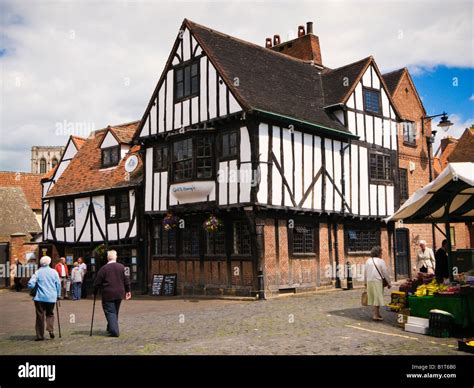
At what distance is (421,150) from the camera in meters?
26.2

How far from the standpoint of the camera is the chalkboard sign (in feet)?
67.8

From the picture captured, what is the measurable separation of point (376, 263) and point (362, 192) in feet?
34.8

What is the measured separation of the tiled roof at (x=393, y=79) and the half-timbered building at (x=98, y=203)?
42.8 feet

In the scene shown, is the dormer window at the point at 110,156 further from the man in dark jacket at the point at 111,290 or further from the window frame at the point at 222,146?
the man in dark jacket at the point at 111,290

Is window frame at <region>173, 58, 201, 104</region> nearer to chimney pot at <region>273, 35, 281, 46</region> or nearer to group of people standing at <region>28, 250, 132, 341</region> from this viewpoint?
chimney pot at <region>273, 35, 281, 46</region>

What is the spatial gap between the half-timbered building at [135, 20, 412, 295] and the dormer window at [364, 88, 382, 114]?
5 cm

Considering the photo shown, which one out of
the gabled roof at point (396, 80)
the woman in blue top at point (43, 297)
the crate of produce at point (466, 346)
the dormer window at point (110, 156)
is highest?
the gabled roof at point (396, 80)

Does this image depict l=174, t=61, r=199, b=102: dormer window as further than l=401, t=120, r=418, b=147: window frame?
No

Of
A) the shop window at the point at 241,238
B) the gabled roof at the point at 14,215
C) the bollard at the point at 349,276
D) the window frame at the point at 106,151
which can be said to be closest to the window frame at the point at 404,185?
the bollard at the point at 349,276

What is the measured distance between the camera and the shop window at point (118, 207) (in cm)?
2403

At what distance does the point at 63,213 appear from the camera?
2762 cm

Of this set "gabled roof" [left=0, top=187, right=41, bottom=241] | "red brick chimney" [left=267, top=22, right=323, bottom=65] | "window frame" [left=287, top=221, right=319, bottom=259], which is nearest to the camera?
"window frame" [left=287, top=221, right=319, bottom=259]

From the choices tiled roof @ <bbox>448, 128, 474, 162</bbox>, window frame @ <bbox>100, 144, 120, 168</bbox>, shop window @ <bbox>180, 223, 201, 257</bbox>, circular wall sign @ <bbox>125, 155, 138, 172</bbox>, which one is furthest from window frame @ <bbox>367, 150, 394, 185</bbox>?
tiled roof @ <bbox>448, 128, 474, 162</bbox>

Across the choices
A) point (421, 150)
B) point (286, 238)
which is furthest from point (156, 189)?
point (421, 150)
